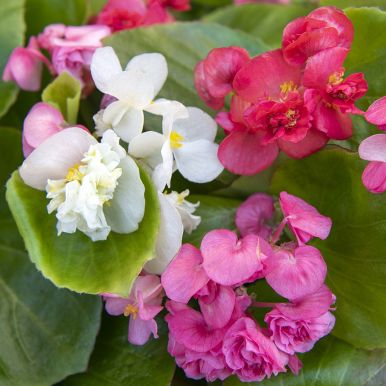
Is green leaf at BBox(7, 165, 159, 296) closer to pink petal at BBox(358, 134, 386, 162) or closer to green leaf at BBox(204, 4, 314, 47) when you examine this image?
pink petal at BBox(358, 134, 386, 162)

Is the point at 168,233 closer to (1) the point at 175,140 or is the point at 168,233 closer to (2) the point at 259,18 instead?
(1) the point at 175,140

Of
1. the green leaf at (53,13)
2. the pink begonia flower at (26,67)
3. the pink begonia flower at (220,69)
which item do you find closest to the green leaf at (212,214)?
the pink begonia flower at (220,69)

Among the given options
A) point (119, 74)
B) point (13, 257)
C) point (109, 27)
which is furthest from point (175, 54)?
point (13, 257)

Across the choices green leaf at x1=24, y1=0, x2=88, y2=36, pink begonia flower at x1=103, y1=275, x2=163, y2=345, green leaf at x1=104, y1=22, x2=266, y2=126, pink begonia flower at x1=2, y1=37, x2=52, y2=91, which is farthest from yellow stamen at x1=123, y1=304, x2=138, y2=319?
green leaf at x1=24, y1=0, x2=88, y2=36

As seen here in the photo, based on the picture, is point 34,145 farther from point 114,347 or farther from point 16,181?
point 114,347

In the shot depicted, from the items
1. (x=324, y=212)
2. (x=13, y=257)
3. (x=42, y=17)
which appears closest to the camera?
(x=324, y=212)

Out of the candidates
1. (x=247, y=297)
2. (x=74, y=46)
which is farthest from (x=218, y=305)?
(x=74, y=46)
